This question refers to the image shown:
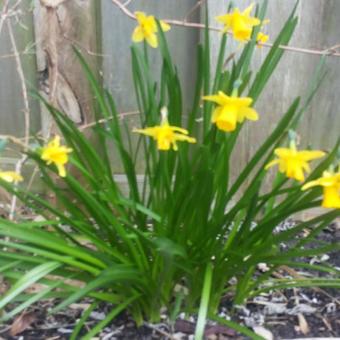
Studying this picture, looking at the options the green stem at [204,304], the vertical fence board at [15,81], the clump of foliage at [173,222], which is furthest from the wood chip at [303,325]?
the vertical fence board at [15,81]

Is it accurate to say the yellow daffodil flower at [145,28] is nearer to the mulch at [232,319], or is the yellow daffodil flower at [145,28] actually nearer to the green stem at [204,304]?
the green stem at [204,304]

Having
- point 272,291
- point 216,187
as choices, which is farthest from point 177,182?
point 272,291

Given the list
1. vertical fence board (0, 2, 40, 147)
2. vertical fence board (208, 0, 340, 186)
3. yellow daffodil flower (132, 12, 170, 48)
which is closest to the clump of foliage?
Result: yellow daffodil flower (132, 12, 170, 48)

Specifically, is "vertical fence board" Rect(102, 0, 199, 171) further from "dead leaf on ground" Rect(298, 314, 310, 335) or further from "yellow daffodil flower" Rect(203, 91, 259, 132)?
"yellow daffodil flower" Rect(203, 91, 259, 132)

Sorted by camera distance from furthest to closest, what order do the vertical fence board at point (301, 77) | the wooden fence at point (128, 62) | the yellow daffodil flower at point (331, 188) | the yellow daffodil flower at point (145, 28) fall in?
the vertical fence board at point (301, 77)
the wooden fence at point (128, 62)
the yellow daffodil flower at point (145, 28)
the yellow daffodil flower at point (331, 188)

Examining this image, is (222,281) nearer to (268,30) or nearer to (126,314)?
(126,314)

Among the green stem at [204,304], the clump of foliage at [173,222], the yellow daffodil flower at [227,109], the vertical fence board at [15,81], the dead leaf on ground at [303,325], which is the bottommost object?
the dead leaf on ground at [303,325]
